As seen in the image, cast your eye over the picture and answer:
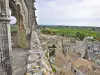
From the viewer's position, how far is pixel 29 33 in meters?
9.96

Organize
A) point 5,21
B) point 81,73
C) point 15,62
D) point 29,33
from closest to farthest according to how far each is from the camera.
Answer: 1. point 5,21
2. point 15,62
3. point 29,33
4. point 81,73

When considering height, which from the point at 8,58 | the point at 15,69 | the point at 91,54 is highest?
the point at 8,58

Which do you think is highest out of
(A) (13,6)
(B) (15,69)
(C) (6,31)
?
(A) (13,6)

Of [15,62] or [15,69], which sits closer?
[15,69]

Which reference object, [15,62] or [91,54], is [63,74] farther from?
[91,54]

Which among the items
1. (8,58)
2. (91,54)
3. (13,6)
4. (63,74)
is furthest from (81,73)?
(8,58)

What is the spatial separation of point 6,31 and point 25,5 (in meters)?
4.92

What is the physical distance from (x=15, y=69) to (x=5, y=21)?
185 centimetres

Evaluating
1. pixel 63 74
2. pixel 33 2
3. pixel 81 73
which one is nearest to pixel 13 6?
pixel 33 2

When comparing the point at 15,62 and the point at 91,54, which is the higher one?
the point at 15,62

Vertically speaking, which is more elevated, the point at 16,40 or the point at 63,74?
the point at 16,40

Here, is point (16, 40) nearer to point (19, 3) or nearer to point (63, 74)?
point (19, 3)

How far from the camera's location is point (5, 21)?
4531mm

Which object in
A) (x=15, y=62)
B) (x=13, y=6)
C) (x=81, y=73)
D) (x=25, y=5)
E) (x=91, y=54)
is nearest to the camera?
(x=15, y=62)
